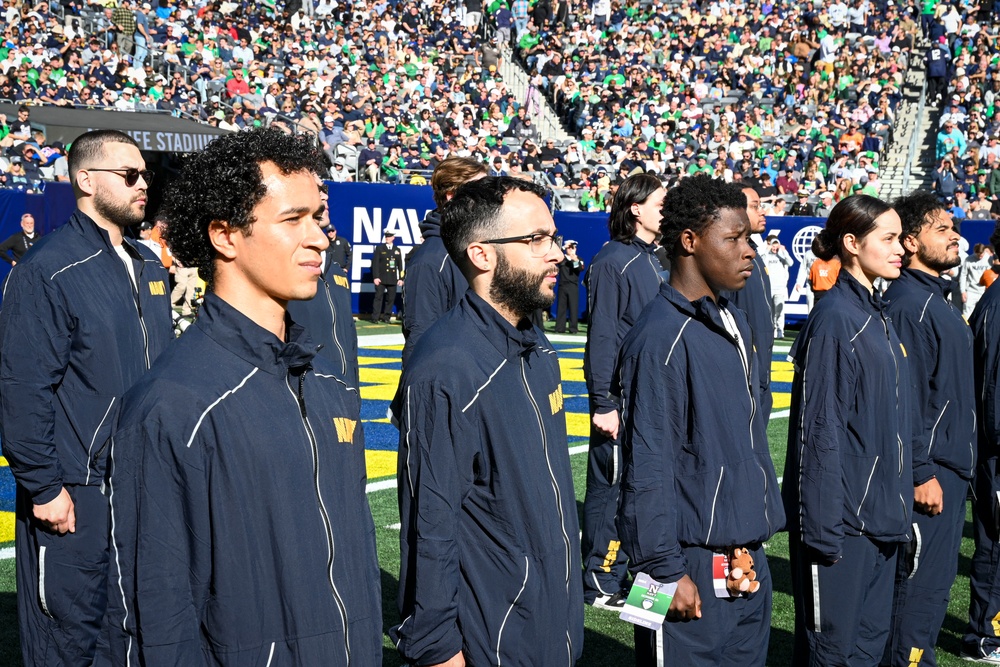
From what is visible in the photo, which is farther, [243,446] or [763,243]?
[763,243]

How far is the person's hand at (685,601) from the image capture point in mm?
3727

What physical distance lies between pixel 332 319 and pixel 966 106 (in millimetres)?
27276

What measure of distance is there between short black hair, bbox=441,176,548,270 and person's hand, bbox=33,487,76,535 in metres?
1.72

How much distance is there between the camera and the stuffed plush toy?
385 centimetres

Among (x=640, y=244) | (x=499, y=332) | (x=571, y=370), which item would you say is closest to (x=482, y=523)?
(x=499, y=332)

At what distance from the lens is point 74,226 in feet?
15.2

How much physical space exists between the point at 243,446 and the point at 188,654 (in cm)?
40

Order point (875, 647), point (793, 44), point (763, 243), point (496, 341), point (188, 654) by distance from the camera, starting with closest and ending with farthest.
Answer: point (188, 654)
point (496, 341)
point (875, 647)
point (763, 243)
point (793, 44)

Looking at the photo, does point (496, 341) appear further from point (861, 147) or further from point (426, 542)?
point (861, 147)

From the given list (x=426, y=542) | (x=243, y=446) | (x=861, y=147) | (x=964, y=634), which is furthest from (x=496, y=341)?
(x=861, y=147)

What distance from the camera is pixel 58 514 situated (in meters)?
4.29

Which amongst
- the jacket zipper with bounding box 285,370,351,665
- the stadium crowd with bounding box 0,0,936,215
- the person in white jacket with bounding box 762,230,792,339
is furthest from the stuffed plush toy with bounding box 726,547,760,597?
the stadium crowd with bounding box 0,0,936,215

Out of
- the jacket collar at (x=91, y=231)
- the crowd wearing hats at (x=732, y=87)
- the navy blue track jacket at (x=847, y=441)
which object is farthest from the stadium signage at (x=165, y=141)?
the navy blue track jacket at (x=847, y=441)

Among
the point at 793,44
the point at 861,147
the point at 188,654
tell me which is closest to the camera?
the point at 188,654
